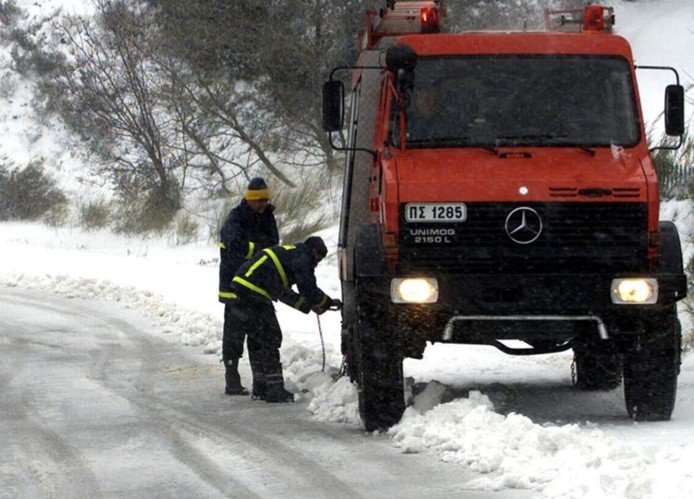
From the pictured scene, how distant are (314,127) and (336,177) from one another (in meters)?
1.35

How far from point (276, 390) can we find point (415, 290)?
225 centimetres

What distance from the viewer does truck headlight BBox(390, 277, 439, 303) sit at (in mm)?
8547

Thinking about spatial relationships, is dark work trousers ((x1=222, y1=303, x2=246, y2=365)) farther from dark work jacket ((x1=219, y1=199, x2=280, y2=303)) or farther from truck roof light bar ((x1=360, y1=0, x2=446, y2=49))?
truck roof light bar ((x1=360, y1=0, x2=446, y2=49))

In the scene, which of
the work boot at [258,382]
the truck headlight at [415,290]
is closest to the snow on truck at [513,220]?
the truck headlight at [415,290]

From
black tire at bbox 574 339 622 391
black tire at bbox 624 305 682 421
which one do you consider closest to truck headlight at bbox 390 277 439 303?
black tire at bbox 624 305 682 421

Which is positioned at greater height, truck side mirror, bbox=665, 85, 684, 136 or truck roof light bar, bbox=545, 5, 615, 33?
truck roof light bar, bbox=545, 5, 615, 33

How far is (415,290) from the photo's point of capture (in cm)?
855

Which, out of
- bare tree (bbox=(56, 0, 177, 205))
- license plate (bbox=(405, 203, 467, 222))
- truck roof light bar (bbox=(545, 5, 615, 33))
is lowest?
license plate (bbox=(405, 203, 467, 222))

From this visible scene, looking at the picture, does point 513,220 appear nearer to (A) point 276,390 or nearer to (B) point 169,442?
(B) point 169,442

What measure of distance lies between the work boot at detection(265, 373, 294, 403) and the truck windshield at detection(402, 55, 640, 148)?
7.48 feet

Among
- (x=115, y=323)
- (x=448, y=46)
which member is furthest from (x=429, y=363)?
(x=115, y=323)

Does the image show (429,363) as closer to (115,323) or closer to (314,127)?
(115,323)

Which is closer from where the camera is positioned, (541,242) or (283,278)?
(541,242)

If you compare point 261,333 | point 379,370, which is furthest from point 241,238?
point 379,370
